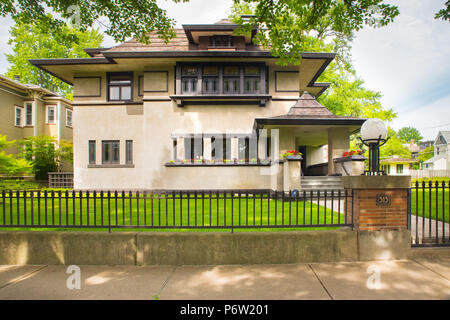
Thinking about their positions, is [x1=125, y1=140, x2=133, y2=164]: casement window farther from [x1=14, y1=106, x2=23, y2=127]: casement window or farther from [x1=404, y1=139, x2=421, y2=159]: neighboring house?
[x1=404, y1=139, x2=421, y2=159]: neighboring house

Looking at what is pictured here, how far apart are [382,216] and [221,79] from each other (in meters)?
11.9

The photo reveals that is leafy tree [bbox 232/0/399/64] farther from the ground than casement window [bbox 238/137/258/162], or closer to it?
farther from the ground

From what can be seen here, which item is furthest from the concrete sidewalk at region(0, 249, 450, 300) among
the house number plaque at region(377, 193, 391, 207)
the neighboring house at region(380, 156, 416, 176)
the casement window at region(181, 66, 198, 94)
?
the neighboring house at region(380, 156, 416, 176)

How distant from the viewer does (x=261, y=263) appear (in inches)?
188

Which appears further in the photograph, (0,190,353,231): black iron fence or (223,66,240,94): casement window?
(223,66,240,94): casement window

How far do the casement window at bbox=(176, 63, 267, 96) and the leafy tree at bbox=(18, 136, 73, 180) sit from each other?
1469 cm

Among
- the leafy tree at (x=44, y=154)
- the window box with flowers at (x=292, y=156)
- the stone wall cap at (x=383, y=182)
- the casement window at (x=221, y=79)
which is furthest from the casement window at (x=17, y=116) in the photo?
the stone wall cap at (x=383, y=182)

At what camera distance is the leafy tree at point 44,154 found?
21062 millimetres

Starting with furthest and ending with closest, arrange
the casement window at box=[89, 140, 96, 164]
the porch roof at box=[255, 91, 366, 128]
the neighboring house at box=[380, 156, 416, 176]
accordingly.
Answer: the neighboring house at box=[380, 156, 416, 176] < the casement window at box=[89, 140, 96, 164] < the porch roof at box=[255, 91, 366, 128]

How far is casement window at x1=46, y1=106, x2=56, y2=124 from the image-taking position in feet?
86.5

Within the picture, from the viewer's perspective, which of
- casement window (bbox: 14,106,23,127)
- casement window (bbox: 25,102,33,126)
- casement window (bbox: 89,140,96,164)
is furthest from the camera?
casement window (bbox: 25,102,33,126)

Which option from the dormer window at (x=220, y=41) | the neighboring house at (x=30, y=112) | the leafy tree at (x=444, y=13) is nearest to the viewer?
the leafy tree at (x=444, y=13)

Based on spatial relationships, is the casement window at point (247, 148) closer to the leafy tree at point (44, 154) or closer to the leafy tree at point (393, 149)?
the leafy tree at point (44, 154)

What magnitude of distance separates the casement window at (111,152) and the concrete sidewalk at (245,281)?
38.6 feet
